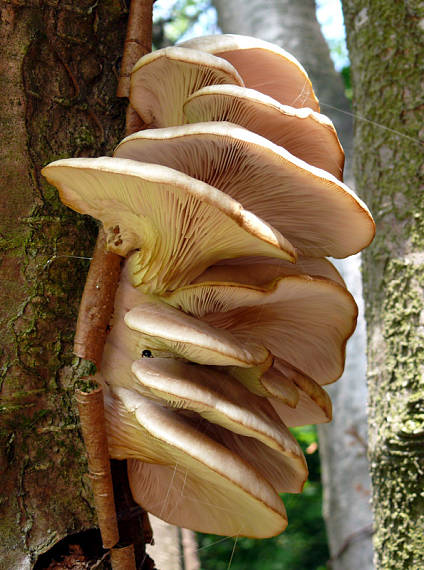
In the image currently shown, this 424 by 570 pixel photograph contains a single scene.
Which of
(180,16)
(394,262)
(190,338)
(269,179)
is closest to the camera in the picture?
(190,338)

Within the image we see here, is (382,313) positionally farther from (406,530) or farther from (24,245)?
(24,245)

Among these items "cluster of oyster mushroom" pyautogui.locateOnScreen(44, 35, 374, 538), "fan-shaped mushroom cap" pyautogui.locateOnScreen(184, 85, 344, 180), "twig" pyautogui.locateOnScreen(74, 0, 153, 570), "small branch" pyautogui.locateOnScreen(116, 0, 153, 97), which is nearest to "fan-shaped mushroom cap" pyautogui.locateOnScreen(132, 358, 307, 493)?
"cluster of oyster mushroom" pyautogui.locateOnScreen(44, 35, 374, 538)

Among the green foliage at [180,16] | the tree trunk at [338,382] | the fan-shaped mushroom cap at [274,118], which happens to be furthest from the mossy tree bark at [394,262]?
the green foliage at [180,16]

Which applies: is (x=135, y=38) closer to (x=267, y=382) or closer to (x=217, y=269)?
(x=217, y=269)

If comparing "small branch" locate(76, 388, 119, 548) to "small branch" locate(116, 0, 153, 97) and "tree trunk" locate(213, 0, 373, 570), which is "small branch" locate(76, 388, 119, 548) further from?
"tree trunk" locate(213, 0, 373, 570)

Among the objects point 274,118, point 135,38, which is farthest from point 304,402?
point 135,38

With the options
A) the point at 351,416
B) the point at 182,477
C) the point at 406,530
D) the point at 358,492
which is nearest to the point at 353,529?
the point at 358,492
